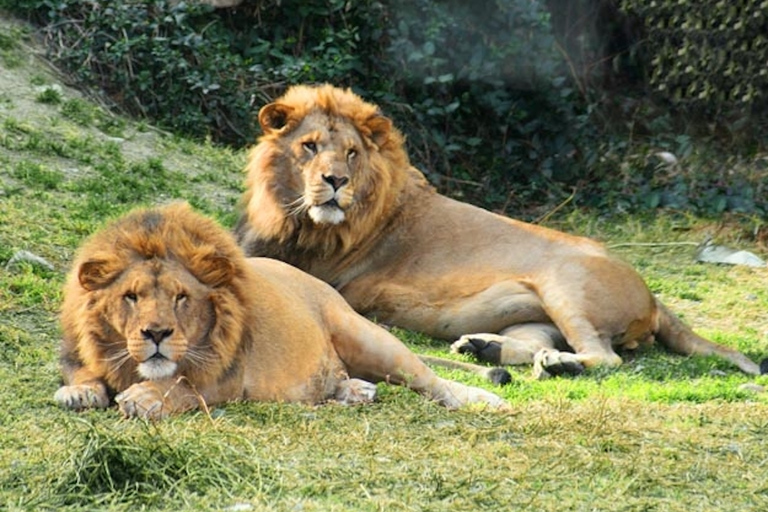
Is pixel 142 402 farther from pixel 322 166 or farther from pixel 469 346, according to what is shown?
pixel 322 166

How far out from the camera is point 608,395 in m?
7.02

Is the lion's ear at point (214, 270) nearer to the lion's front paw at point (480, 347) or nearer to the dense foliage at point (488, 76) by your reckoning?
the lion's front paw at point (480, 347)

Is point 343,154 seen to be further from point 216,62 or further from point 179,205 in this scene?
point 216,62

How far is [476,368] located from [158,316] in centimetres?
223

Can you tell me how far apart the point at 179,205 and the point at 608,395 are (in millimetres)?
2139

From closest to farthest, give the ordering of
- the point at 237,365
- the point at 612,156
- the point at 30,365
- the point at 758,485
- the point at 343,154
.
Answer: the point at 758,485 < the point at 237,365 < the point at 30,365 < the point at 343,154 < the point at 612,156

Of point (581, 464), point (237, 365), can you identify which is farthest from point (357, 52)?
point (581, 464)

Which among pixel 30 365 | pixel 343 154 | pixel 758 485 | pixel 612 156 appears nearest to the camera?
pixel 758 485

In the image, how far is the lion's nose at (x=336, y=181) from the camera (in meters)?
8.40

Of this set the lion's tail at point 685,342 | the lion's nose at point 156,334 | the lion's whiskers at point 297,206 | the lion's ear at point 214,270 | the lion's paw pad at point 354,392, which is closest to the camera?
the lion's nose at point 156,334

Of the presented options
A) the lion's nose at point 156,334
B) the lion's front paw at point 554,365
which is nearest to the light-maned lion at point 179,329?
the lion's nose at point 156,334

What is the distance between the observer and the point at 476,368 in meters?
7.46

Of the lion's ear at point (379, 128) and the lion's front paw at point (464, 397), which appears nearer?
the lion's front paw at point (464, 397)

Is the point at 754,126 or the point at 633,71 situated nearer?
the point at 754,126
